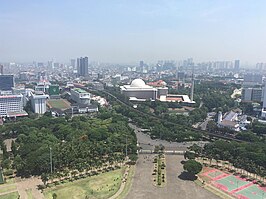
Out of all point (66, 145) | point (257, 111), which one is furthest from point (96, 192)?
point (257, 111)

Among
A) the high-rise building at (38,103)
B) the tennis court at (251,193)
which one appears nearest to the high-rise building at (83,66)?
the high-rise building at (38,103)

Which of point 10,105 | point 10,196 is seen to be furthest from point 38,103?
point 10,196

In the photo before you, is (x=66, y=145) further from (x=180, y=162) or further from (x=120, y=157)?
(x=180, y=162)

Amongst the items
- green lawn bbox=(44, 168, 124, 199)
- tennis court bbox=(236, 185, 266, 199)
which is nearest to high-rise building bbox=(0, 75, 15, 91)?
green lawn bbox=(44, 168, 124, 199)

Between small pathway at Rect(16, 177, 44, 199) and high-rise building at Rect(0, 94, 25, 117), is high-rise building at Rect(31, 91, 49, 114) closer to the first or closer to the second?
high-rise building at Rect(0, 94, 25, 117)

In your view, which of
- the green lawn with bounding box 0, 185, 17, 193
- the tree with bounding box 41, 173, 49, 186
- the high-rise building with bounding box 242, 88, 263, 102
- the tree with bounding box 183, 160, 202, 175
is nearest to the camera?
the green lawn with bounding box 0, 185, 17, 193

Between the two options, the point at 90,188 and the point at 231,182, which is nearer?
the point at 90,188

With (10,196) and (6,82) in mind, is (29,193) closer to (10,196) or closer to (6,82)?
(10,196)
